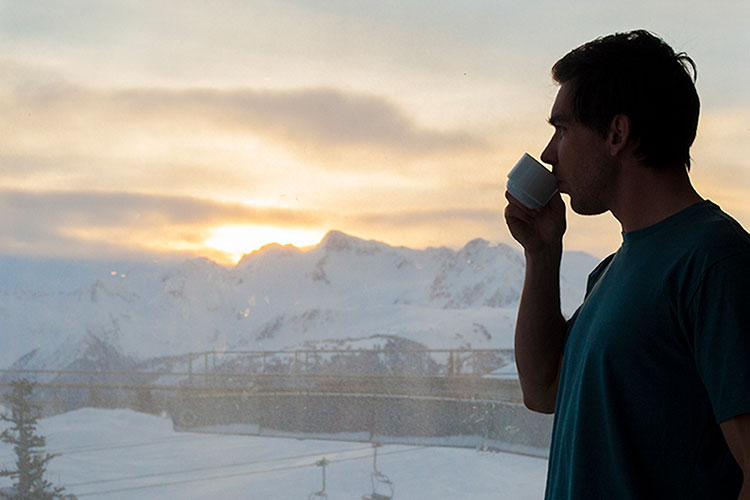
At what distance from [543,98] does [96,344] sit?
1222 millimetres

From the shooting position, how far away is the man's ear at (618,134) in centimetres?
66

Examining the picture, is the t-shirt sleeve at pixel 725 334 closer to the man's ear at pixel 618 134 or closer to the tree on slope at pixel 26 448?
the man's ear at pixel 618 134

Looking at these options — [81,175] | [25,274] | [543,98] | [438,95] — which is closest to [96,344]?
[25,274]

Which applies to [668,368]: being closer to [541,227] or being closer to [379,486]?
[541,227]

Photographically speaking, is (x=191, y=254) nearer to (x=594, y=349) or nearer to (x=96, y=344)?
(x=96, y=344)

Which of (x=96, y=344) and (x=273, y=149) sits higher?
(x=273, y=149)

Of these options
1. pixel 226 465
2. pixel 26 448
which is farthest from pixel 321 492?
pixel 26 448

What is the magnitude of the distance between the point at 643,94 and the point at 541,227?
10.4 inches

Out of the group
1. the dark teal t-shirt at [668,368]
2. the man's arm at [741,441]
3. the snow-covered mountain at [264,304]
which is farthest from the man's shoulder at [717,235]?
the snow-covered mountain at [264,304]

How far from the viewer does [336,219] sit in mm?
1815

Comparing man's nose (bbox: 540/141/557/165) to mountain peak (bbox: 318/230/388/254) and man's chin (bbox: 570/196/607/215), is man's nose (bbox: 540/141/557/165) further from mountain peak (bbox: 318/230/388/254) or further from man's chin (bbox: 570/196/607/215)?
mountain peak (bbox: 318/230/388/254)

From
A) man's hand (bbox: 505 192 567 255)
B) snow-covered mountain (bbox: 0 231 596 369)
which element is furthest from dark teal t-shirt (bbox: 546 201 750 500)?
snow-covered mountain (bbox: 0 231 596 369)

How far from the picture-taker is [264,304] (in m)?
1.84

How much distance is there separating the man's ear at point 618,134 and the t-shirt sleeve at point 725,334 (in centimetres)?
15
